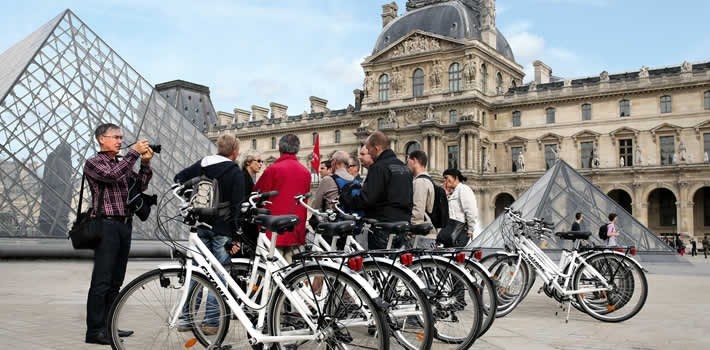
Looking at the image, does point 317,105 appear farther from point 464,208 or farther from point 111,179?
point 111,179

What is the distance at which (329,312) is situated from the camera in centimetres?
388

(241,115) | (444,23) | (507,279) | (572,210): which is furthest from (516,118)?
(507,279)

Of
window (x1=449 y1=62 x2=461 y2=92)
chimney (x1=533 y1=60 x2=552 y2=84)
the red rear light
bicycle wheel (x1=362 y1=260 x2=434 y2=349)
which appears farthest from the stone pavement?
chimney (x1=533 y1=60 x2=552 y2=84)

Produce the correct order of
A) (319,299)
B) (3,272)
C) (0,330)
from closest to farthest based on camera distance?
(319,299)
(0,330)
(3,272)

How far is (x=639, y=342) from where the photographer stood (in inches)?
226

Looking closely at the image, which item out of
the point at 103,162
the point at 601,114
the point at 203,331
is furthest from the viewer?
the point at 601,114

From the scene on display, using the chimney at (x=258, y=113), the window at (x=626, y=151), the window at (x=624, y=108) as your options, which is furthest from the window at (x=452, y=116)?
the chimney at (x=258, y=113)

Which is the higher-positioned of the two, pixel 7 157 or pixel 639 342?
pixel 7 157

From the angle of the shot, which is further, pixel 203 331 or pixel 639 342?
pixel 639 342

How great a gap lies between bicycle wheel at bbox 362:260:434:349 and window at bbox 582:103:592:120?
136 feet

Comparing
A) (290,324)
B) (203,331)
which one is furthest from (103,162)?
(290,324)

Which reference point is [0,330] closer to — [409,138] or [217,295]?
[217,295]

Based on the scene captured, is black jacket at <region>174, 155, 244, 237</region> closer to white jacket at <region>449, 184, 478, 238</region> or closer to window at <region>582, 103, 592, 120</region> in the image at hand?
white jacket at <region>449, 184, 478, 238</region>

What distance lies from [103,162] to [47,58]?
12992 millimetres
